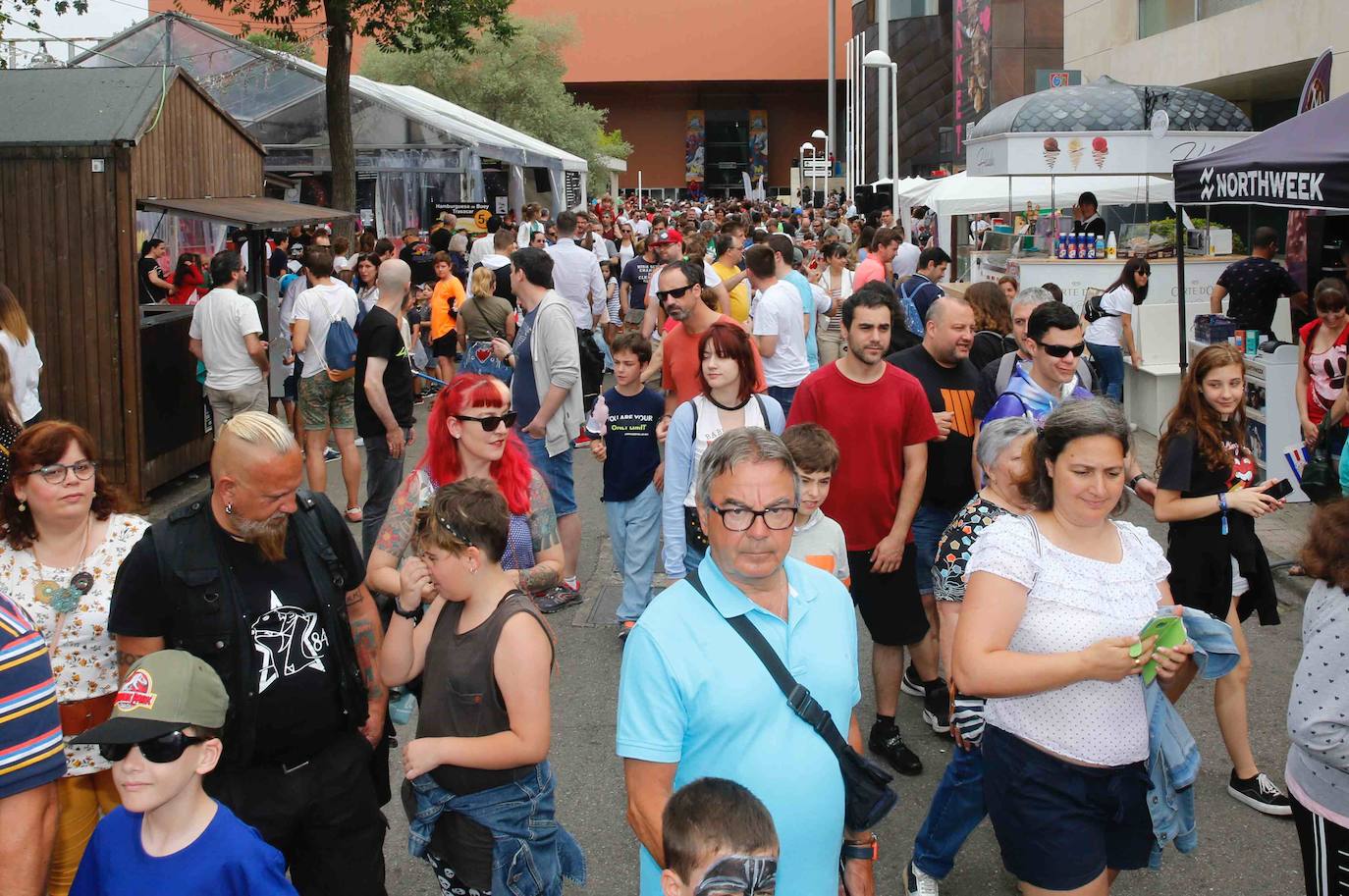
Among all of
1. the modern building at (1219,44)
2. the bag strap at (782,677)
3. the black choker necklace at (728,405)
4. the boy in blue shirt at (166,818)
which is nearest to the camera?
the boy in blue shirt at (166,818)

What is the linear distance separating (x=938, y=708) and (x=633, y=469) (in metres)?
2.04

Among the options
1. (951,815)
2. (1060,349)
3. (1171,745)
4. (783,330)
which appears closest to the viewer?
(1171,745)

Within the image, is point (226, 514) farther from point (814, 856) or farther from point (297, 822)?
point (814, 856)

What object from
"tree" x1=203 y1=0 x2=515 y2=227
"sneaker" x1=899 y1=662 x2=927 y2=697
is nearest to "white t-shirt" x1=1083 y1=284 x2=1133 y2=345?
"sneaker" x1=899 y1=662 x2=927 y2=697

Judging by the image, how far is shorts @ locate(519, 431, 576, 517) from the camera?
727 cm

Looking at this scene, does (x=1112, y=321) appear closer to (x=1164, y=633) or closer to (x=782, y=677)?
(x=1164, y=633)

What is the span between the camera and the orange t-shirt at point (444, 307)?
1306 cm

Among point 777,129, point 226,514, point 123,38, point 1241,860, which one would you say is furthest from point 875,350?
A: point 777,129

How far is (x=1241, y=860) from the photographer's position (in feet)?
14.7

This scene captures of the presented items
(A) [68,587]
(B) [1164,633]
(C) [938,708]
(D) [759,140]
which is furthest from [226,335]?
(D) [759,140]

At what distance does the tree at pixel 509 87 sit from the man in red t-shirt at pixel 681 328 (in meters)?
49.3

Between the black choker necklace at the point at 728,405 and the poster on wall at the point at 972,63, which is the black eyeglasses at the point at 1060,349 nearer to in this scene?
Result: the black choker necklace at the point at 728,405

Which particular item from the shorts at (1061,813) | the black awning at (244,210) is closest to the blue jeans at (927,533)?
the shorts at (1061,813)

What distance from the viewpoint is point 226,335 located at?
9.48 metres
